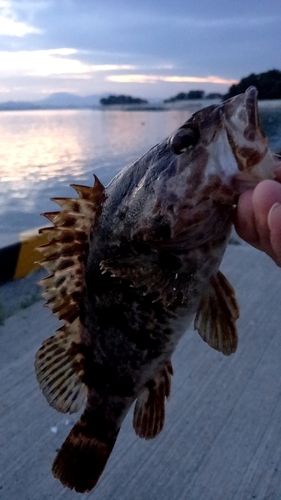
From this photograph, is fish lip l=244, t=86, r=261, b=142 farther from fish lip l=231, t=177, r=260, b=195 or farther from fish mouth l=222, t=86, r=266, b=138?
fish lip l=231, t=177, r=260, b=195

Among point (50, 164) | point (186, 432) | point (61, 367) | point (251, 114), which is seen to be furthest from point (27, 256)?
point (50, 164)

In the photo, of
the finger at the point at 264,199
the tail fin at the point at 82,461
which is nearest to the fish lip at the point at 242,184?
the finger at the point at 264,199

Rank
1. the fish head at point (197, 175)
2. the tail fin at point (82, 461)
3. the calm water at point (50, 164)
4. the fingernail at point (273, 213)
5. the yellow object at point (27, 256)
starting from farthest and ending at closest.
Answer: the calm water at point (50, 164) < the yellow object at point (27, 256) < the tail fin at point (82, 461) < the fish head at point (197, 175) < the fingernail at point (273, 213)

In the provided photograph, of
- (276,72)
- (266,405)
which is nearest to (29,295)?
(266,405)

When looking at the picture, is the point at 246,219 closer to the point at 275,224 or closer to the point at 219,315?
the point at 275,224

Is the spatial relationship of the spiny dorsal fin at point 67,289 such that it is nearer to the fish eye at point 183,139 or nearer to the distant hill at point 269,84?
the fish eye at point 183,139

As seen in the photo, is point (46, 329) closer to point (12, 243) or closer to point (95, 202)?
point (12, 243)

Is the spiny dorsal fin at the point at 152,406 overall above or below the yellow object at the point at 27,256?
above
